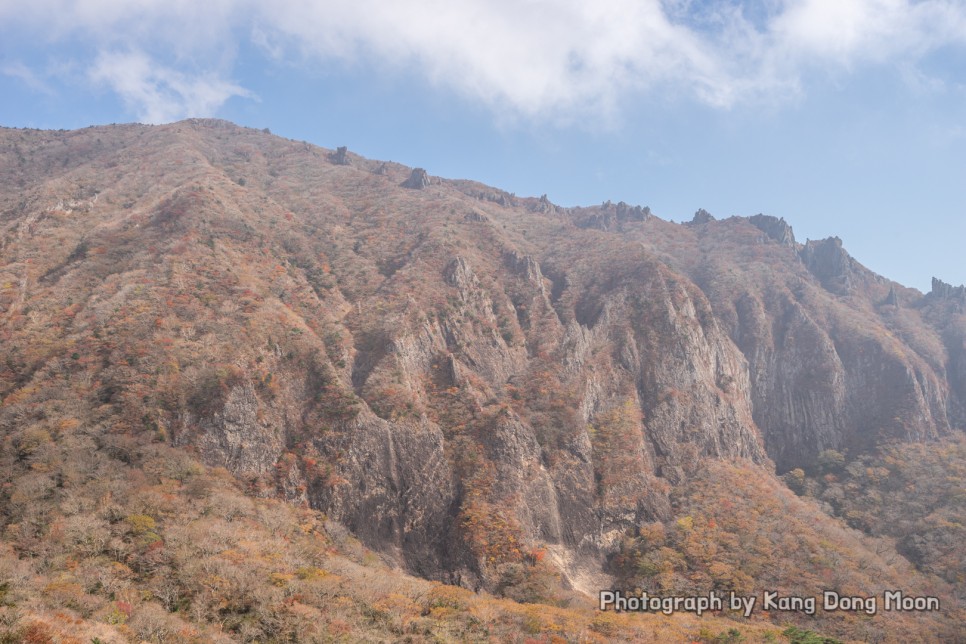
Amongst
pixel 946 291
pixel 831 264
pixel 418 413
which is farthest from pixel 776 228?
pixel 418 413

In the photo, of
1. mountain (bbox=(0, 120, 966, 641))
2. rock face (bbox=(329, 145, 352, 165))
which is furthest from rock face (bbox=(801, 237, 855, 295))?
rock face (bbox=(329, 145, 352, 165))

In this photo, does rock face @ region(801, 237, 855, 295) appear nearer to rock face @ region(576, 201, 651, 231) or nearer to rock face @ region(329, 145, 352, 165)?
rock face @ region(576, 201, 651, 231)

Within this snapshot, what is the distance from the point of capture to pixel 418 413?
71.6m

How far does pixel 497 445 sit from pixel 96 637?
52.0 meters

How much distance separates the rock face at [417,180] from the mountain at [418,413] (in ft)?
94.5

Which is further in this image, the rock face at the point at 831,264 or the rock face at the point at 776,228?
the rock face at the point at 776,228

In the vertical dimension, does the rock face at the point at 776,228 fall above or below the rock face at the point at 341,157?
below

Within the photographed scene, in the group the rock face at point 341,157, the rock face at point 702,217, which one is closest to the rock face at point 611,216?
the rock face at point 702,217

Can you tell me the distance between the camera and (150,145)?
477ft

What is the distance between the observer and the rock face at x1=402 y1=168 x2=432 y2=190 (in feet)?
540

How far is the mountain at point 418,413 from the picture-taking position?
41969mm

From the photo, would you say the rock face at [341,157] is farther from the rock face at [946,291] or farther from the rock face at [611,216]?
the rock face at [946,291]

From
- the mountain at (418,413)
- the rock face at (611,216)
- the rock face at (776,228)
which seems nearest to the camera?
the mountain at (418,413)

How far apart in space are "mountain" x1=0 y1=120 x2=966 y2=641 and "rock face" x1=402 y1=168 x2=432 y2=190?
28.8m
